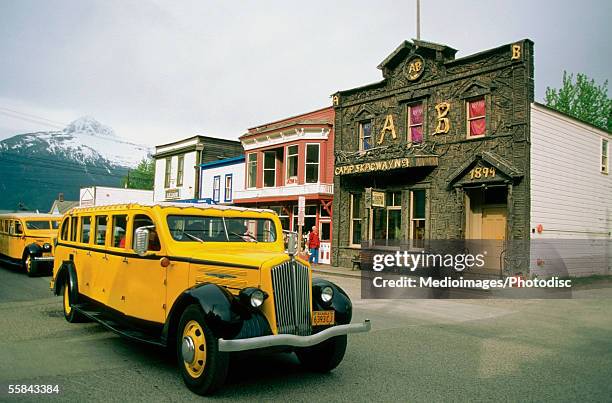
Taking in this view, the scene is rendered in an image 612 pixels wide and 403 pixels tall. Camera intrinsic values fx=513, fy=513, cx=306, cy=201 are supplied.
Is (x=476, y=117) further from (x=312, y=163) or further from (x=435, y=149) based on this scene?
(x=312, y=163)

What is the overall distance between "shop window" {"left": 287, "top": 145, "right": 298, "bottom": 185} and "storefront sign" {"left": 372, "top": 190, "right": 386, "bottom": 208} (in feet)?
22.2

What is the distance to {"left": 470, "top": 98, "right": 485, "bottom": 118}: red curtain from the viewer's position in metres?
19.1

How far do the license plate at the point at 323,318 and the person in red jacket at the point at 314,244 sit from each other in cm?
1886

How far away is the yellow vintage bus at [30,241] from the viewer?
15.5 metres

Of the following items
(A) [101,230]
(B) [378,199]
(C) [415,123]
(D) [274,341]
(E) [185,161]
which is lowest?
(D) [274,341]

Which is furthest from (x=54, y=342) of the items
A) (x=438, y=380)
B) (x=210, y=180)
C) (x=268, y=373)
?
(x=210, y=180)

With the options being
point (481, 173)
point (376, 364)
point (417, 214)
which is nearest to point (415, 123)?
point (417, 214)

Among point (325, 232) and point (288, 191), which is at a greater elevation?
point (288, 191)

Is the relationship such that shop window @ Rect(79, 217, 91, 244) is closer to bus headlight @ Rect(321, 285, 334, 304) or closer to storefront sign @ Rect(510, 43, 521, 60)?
bus headlight @ Rect(321, 285, 334, 304)

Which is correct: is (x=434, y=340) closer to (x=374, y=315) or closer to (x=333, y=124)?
(x=374, y=315)

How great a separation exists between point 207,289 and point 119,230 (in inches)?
96.2

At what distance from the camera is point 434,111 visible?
2073cm

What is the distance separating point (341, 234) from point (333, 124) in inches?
219

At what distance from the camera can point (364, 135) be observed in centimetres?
2416
